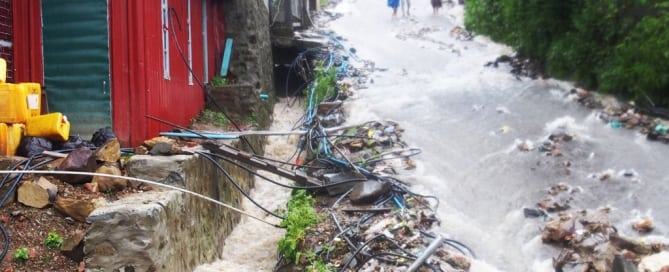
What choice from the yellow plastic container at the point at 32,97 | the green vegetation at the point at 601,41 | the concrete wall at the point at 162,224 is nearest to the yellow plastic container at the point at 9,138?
the yellow plastic container at the point at 32,97

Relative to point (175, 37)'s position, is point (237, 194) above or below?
below

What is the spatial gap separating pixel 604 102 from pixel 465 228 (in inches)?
183

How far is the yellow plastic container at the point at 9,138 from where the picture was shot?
18.0 ft

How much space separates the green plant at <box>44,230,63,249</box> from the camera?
15.2 feet

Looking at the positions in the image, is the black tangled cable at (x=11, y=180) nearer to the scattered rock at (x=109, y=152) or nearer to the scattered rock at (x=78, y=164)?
the scattered rock at (x=78, y=164)

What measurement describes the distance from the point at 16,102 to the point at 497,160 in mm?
6103

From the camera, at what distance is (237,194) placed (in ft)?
26.7

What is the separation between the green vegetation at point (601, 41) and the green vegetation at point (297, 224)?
5541mm

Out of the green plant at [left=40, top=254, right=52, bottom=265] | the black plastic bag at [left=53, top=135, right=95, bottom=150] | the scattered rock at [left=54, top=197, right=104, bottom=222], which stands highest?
the black plastic bag at [left=53, top=135, right=95, bottom=150]

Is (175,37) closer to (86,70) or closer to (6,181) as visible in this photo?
(86,70)

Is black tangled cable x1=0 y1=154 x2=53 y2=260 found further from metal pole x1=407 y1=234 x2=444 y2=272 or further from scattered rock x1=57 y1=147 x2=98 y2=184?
metal pole x1=407 y1=234 x2=444 y2=272

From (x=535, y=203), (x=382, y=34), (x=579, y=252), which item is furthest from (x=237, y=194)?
(x=382, y=34)

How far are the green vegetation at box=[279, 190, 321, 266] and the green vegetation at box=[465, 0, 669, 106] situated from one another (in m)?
5.54

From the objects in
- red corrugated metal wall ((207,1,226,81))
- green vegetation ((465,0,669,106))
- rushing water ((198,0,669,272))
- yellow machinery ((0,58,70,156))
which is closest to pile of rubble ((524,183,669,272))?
rushing water ((198,0,669,272))
